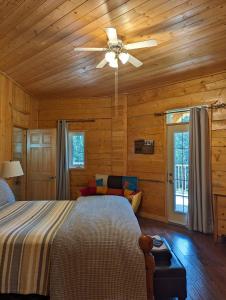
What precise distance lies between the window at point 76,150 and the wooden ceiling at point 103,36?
5.29ft

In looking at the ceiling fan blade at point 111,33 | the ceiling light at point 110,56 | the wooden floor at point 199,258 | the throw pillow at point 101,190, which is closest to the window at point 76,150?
the throw pillow at point 101,190

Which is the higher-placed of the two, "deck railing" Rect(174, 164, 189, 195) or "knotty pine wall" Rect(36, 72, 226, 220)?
"knotty pine wall" Rect(36, 72, 226, 220)

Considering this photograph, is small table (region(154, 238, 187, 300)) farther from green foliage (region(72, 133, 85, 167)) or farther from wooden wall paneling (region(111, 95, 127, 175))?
green foliage (region(72, 133, 85, 167))

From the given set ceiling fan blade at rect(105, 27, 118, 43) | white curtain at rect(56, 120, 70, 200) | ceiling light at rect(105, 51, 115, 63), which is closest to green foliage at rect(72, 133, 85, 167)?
white curtain at rect(56, 120, 70, 200)

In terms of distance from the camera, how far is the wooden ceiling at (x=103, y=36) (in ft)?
7.57

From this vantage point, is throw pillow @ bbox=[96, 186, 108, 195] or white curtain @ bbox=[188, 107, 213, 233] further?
throw pillow @ bbox=[96, 186, 108, 195]

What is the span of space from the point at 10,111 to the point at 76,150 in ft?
6.16

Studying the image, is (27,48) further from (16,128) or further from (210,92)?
(210,92)

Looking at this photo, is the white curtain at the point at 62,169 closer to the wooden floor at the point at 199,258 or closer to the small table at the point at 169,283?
the wooden floor at the point at 199,258

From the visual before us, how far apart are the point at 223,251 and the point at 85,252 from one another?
245 centimetres

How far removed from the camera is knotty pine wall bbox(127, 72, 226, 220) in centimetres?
Answer: 401

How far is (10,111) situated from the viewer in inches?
174

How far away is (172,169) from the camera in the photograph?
4.79 m

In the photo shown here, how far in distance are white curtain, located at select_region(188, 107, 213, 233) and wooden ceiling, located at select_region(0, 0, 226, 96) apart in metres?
0.87
